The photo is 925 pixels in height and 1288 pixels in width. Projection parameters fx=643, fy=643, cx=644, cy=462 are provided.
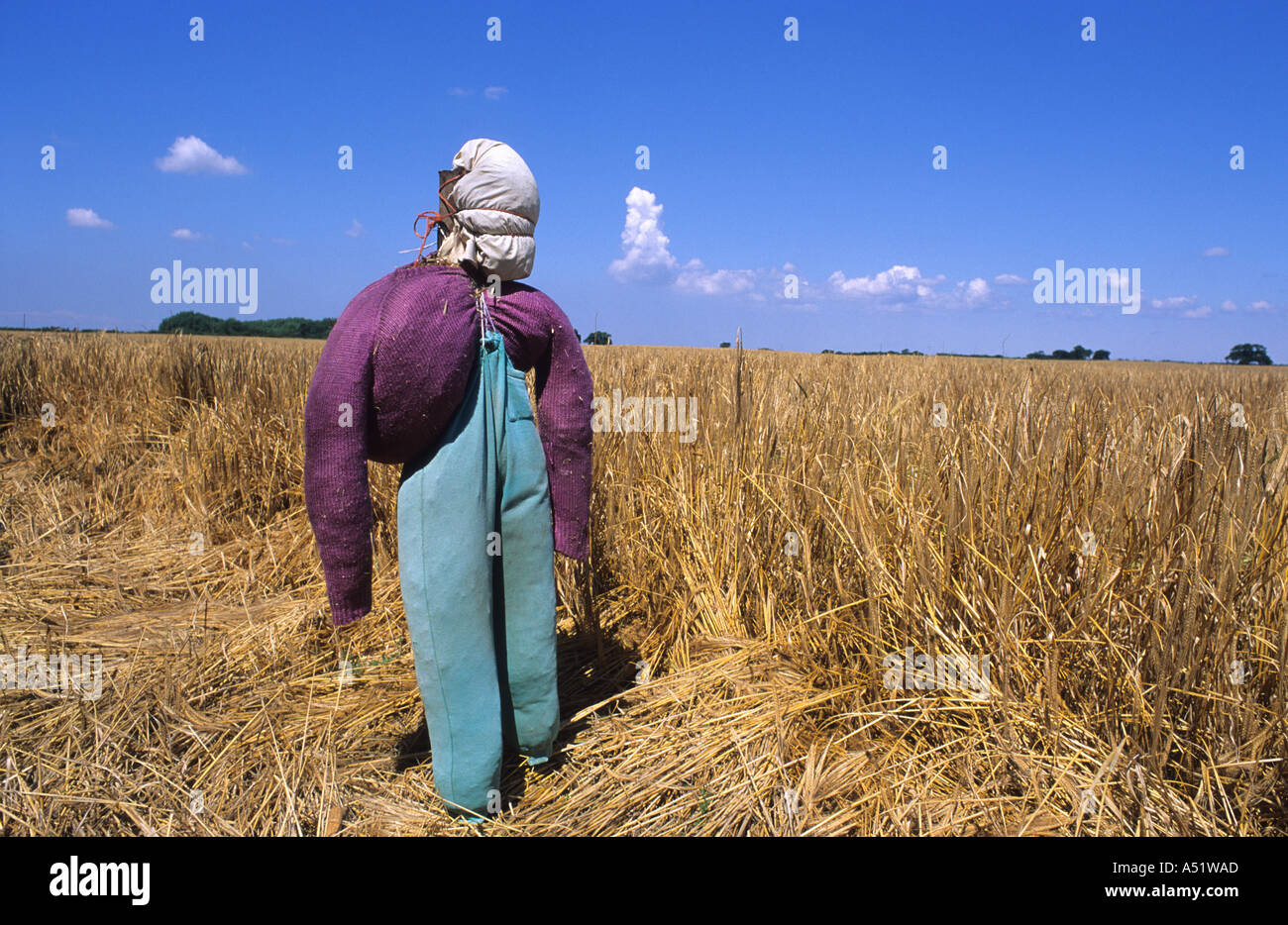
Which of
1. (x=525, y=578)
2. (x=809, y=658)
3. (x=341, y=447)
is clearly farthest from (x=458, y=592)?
(x=809, y=658)

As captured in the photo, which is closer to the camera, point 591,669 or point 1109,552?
point 1109,552

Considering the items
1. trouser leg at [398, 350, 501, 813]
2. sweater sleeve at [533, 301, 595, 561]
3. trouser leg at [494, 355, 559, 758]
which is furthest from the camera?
sweater sleeve at [533, 301, 595, 561]

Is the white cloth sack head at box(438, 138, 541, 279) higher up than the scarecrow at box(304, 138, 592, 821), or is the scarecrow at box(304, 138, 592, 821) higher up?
the white cloth sack head at box(438, 138, 541, 279)

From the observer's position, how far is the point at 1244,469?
150 centimetres

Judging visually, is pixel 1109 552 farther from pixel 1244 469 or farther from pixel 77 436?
pixel 77 436

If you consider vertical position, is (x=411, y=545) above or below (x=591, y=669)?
above

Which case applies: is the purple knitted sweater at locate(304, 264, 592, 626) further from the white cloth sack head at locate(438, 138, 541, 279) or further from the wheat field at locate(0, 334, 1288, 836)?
the wheat field at locate(0, 334, 1288, 836)

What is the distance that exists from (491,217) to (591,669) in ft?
5.51

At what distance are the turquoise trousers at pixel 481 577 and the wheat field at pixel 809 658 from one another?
253 mm

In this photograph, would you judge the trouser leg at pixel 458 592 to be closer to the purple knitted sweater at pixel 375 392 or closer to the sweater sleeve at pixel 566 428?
the purple knitted sweater at pixel 375 392

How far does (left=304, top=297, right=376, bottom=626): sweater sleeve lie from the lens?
4.85 feet

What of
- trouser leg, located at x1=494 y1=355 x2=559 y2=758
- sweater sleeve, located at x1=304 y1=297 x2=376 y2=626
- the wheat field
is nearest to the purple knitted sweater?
sweater sleeve, located at x1=304 y1=297 x2=376 y2=626

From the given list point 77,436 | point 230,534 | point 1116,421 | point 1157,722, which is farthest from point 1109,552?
point 77,436

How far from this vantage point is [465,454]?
5.25ft
